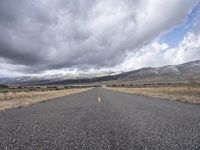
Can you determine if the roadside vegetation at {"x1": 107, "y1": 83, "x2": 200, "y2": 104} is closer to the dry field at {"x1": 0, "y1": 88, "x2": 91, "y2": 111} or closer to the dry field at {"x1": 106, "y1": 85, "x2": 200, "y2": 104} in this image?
the dry field at {"x1": 106, "y1": 85, "x2": 200, "y2": 104}

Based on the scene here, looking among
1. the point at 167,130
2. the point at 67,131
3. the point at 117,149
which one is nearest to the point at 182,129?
the point at 167,130

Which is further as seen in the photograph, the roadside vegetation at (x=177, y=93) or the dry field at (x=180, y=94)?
the roadside vegetation at (x=177, y=93)

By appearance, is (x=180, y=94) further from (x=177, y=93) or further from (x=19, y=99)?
(x=19, y=99)

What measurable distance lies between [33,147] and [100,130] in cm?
225

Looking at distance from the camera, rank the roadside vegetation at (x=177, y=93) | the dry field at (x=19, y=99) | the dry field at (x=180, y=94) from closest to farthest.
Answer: the dry field at (x=19, y=99) → the dry field at (x=180, y=94) → the roadside vegetation at (x=177, y=93)

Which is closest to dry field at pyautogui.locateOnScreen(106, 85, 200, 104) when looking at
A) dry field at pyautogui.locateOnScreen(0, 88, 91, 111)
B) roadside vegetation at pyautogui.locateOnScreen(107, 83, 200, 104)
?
roadside vegetation at pyautogui.locateOnScreen(107, 83, 200, 104)

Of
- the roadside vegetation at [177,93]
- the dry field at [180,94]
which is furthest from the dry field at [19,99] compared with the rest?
the roadside vegetation at [177,93]

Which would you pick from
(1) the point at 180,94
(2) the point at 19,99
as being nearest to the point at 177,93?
(1) the point at 180,94

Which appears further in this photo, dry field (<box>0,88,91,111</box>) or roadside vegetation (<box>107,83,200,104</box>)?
roadside vegetation (<box>107,83,200,104</box>)

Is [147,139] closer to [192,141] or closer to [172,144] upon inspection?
[172,144]

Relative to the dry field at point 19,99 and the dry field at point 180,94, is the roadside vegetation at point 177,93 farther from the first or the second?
the dry field at point 19,99

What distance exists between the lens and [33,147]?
478 centimetres

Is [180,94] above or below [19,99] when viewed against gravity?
below

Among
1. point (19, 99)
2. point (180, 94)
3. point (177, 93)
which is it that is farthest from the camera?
point (177, 93)
